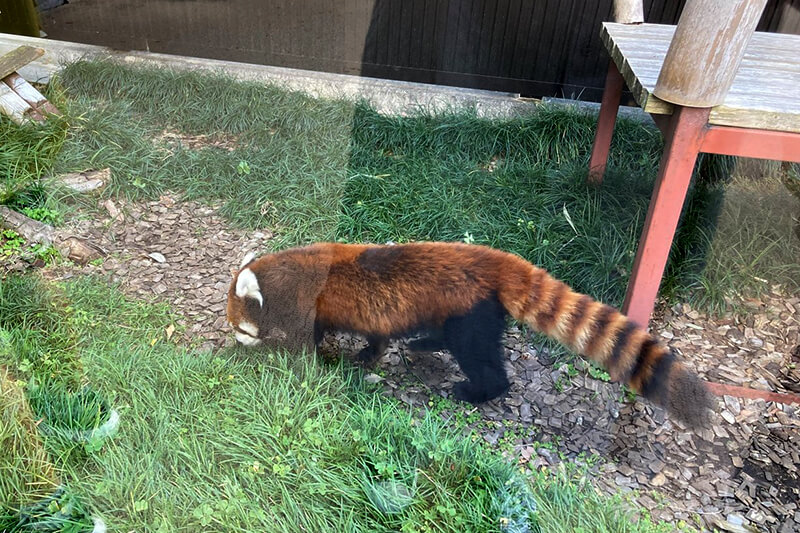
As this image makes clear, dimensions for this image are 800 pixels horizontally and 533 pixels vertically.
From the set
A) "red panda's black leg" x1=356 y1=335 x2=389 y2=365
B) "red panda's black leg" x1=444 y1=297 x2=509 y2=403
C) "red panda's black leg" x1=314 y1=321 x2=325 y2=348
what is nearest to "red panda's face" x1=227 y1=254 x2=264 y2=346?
"red panda's black leg" x1=314 y1=321 x2=325 y2=348

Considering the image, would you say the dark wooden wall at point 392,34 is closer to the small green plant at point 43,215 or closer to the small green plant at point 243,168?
the small green plant at point 243,168

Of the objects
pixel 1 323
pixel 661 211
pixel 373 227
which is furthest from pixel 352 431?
pixel 1 323

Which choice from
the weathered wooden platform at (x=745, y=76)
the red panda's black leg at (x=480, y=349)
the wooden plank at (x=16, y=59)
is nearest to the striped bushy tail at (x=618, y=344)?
the red panda's black leg at (x=480, y=349)

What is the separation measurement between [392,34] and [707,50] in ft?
10.3

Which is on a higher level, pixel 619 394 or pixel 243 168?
pixel 243 168

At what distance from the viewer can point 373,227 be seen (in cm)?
295

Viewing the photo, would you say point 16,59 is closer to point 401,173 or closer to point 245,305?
point 401,173

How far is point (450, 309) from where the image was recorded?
2229 millimetres

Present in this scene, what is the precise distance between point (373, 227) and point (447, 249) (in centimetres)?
72

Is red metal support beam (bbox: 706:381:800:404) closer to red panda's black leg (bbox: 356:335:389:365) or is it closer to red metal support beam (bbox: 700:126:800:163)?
red metal support beam (bbox: 700:126:800:163)

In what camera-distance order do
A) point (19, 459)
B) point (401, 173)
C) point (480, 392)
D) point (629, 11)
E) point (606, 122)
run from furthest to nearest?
1. point (401, 173)
2. point (606, 122)
3. point (629, 11)
4. point (480, 392)
5. point (19, 459)

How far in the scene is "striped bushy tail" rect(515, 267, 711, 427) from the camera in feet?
6.51

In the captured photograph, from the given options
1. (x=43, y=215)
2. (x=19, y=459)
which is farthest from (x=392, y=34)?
(x=19, y=459)

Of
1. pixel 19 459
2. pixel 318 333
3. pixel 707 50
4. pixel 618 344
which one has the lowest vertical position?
pixel 19 459
